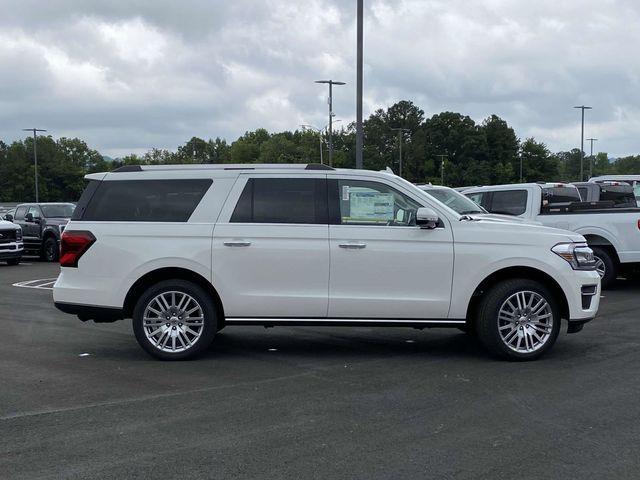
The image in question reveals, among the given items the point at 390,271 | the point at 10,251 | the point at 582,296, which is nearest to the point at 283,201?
the point at 390,271

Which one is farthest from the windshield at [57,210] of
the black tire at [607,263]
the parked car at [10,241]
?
the black tire at [607,263]

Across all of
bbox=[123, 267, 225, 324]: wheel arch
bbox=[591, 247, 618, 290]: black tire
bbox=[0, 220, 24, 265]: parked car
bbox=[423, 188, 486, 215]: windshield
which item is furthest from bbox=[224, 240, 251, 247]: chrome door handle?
bbox=[0, 220, 24, 265]: parked car

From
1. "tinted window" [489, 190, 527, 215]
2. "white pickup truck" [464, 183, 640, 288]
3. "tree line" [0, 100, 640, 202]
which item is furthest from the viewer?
"tree line" [0, 100, 640, 202]

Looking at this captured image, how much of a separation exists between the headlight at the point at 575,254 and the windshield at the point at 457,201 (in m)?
3.47

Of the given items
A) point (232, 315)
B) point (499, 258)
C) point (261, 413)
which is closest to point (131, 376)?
point (232, 315)

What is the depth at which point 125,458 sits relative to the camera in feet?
15.4

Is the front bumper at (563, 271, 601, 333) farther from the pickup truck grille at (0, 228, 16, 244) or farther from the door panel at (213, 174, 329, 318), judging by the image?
the pickup truck grille at (0, 228, 16, 244)

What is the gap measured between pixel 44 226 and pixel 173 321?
16674 mm

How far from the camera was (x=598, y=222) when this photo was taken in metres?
12.7

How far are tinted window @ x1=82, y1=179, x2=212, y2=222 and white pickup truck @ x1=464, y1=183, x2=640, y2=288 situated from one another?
774cm

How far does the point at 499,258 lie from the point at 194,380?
3.17m

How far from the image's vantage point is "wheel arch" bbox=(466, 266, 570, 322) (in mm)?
7418

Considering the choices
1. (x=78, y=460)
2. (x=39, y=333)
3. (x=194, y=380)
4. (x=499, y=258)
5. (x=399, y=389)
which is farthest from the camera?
(x=39, y=333)

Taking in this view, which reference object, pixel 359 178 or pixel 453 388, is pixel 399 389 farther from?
pixel 359 178
